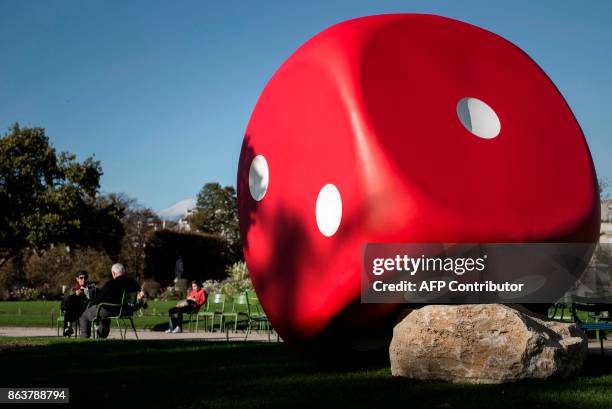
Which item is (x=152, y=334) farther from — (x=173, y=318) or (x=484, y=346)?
(x=484, y=346)

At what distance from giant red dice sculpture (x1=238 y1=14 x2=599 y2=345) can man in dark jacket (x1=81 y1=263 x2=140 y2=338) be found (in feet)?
15.3

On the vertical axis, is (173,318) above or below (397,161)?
below

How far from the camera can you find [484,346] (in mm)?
6543

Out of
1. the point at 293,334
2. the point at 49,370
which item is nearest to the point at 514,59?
the point at 293,334

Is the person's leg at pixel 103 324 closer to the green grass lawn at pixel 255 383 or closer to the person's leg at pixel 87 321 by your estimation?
the person's leg at pixel 87 321

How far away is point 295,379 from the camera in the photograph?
7.34 meters

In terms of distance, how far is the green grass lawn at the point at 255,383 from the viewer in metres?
6.00

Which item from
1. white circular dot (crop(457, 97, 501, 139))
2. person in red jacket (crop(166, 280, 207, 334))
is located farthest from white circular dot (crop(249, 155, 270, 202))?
person in red jacket (crop(166, 280, 207, 334))

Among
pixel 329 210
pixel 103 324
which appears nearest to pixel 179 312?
pixel 103 324

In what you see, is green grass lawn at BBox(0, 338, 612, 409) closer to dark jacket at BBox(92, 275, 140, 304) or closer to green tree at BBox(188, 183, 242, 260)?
dark jacket at BBox(92, 275, 140, 304)

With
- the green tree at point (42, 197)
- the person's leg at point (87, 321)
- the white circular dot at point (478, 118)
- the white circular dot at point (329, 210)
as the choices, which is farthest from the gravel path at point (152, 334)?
the green tree at point (42, 197)

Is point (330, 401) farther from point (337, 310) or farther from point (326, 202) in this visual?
point (326, 202)

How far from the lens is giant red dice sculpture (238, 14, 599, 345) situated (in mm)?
7180

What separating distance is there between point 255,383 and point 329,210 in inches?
68.8
